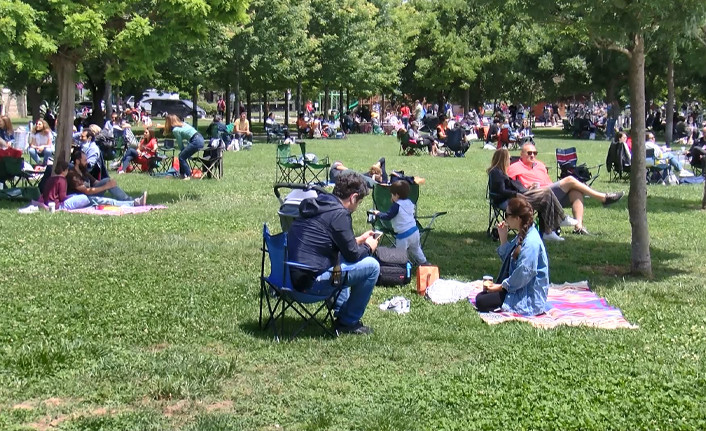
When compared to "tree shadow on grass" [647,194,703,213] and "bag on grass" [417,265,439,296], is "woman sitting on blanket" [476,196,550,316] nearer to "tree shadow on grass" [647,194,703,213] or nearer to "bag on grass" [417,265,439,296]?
"bag on grass" [417,265,439,296]

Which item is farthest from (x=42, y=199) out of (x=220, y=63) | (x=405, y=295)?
(x=220, y=63)

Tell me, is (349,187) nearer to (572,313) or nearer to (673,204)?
(572,313)

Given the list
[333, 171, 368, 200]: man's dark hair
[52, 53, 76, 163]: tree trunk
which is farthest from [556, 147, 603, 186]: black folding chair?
[333, 171, 368, 200]: man's dark hair

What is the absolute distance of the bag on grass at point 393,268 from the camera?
325 inches

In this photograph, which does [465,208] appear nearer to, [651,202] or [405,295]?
[651,202]

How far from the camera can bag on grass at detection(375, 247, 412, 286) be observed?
8.26 m

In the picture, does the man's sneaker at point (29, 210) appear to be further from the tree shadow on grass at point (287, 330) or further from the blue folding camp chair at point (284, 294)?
the blue folding camp chair at point (284, 294)

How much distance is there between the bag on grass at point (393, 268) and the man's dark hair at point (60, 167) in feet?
23.0

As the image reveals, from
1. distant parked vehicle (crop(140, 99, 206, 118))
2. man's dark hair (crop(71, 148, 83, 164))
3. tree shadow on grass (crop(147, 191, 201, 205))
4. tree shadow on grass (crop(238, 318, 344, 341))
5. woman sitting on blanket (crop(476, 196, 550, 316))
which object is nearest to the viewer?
tree shadow on grass (crop(238, 318, 344, 341))

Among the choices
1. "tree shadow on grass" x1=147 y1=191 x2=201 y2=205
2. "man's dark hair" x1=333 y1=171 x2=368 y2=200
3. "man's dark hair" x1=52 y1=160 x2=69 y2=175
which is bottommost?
"tree shadow on grass" x1=147 y1=191 x2=201 y2=205

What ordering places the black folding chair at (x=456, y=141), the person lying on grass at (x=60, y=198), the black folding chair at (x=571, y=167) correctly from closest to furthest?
1. the person lying on grass at (x=60, y=198)
2. the black folding chair at (x=571, y=167)
3. the black folding chair at (x=456, y=141)

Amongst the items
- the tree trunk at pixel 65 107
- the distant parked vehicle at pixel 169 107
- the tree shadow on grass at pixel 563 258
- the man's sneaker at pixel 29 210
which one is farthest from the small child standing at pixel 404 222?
the distant parked vehicle at pixel 169 107

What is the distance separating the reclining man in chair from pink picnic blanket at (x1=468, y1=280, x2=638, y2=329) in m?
3.22

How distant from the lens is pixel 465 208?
13.8m
